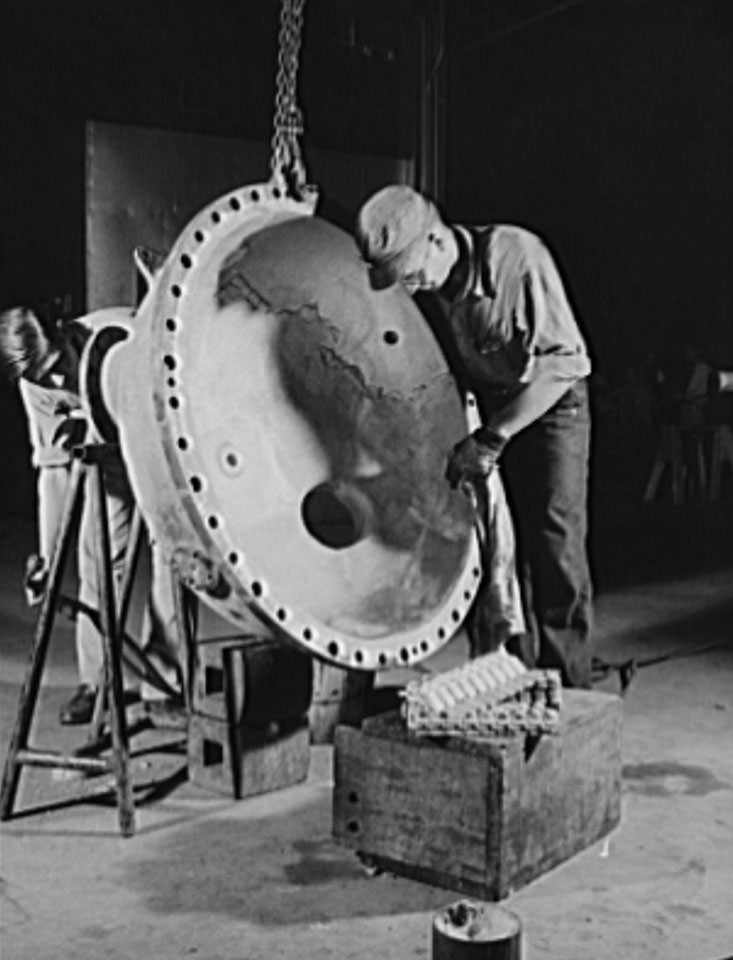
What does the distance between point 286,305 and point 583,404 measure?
998 mm

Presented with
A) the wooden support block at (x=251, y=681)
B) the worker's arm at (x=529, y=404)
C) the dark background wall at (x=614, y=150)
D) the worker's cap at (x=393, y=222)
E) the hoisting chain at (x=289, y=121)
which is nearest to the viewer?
the hoisting chain at (x=289, y=121)

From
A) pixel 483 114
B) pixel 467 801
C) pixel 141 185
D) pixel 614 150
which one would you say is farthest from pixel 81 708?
pixel 614 150

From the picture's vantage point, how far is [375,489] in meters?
3.33

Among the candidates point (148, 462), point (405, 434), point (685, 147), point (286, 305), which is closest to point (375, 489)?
point (405, 434)

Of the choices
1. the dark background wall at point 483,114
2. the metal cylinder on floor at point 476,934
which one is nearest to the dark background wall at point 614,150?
the dark background wall at point 483,114

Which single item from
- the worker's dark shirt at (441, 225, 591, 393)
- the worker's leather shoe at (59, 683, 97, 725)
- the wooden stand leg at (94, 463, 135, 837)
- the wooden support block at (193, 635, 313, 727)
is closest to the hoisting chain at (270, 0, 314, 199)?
the worker's dark shirt at (441, 225, 591, 393)

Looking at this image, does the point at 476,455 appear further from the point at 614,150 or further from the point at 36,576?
the point at 614,150

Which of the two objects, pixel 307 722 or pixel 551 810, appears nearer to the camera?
pixel 551 810

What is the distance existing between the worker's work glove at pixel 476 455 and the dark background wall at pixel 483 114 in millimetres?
3150

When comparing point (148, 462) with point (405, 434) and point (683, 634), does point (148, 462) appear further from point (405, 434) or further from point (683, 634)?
point (683, 634)

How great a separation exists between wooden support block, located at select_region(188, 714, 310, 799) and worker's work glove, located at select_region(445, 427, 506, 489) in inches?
33.1

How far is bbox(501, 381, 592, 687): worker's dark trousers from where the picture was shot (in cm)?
367

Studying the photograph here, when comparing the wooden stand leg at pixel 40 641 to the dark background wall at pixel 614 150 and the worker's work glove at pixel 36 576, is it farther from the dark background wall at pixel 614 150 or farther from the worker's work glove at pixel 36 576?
the dark background wall at pixel 614 150

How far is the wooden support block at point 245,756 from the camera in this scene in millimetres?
3455
